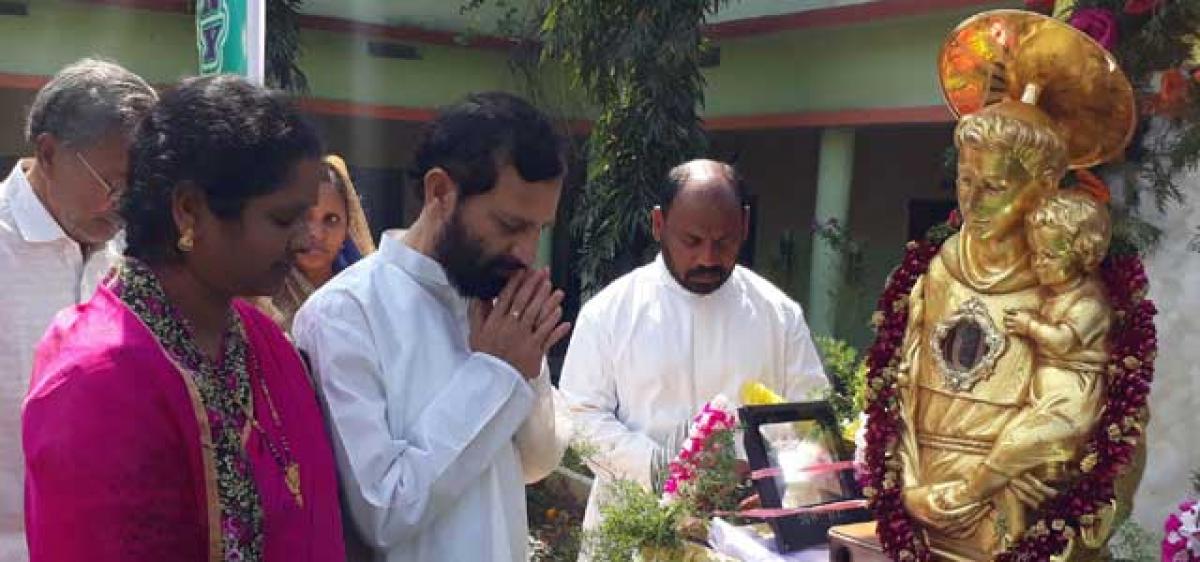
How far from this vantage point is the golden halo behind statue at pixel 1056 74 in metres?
2.30

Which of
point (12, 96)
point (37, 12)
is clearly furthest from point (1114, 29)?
point (12, 96)

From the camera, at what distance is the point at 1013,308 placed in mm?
2334

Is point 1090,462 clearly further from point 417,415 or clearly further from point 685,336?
point 685,336

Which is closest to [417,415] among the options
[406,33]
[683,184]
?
[683,184]

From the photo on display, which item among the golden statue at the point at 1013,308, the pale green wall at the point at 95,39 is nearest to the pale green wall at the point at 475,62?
the pale green wall at the point at 95,39

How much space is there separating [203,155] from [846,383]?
6.49 ft

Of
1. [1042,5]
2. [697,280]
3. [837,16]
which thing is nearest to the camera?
[1042,5]

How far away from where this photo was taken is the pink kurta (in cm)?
150

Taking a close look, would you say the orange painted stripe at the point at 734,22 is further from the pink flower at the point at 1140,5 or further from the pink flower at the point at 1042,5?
the pink flower at the point at 1140,5

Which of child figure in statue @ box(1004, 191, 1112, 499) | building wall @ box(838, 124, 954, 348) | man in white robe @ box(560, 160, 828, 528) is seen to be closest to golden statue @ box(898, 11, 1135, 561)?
child figure in statue @ box(1004, 191, 1112, 499)

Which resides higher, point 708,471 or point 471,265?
point 471,265

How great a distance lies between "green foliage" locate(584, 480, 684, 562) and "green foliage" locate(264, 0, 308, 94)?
768cm

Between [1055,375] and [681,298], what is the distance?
1718 millimetres

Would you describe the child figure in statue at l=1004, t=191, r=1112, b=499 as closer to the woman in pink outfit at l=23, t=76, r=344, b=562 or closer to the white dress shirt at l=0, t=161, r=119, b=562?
the woman in pink outfit at l=23, t=76, r=344, b=562
